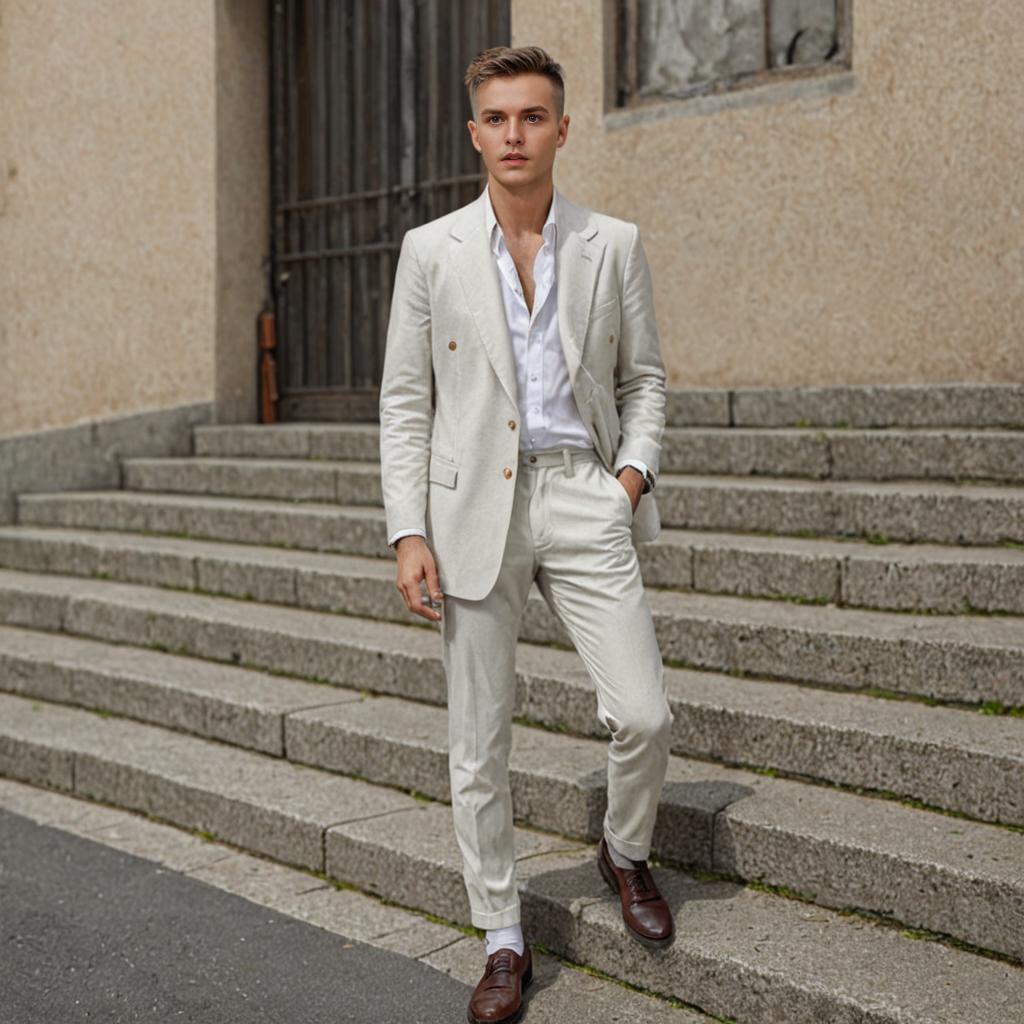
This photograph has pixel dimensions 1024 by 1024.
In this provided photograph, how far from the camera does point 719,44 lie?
23.9 feet

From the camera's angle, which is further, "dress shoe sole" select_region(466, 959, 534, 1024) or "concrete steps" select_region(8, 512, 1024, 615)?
"concrete steps" select_region(8, 512, 1024, 615)

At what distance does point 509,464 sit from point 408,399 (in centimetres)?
30

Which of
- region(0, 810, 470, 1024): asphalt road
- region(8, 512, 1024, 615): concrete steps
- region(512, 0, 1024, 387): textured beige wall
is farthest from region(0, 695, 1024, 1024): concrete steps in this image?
region(512, 0, 1024, 387): textured beige wall

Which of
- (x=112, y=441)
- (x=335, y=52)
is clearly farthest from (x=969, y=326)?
(x=112, y=441)

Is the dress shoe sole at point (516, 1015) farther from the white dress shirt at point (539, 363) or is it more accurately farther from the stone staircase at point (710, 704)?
the white dress shirt at point (539, 363)

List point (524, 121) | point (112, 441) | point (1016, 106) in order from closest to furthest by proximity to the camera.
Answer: point (524, 121) < point (1016, 106) < point (112, 441)

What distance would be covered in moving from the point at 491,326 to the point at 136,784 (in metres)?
2.85

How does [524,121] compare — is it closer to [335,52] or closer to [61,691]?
[61,691]

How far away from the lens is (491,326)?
335 cm

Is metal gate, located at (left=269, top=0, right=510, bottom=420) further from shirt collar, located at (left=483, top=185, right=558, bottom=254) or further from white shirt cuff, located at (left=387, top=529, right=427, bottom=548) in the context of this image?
white shirt cuff, located at (left=387, top=529, right=427, bottom=548)

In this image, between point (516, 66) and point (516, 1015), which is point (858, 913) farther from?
point (516, 66)

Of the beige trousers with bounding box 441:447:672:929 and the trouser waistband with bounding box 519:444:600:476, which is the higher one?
the trouser waistband with bounding box 519:444:600:476

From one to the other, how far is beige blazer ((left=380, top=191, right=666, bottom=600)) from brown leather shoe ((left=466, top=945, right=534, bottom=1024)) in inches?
36.0

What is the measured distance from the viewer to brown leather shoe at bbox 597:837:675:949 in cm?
357
